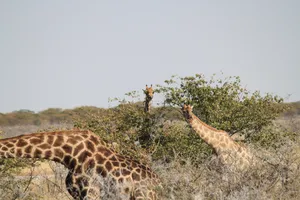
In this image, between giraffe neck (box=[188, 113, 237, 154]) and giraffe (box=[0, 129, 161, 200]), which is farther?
giraffe neck (box=[188, 113, 237, 154])

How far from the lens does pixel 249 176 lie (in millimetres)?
10180

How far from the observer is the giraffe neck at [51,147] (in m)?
10.7

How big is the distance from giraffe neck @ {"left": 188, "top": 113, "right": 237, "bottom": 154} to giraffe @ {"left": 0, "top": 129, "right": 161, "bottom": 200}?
13.7 feet

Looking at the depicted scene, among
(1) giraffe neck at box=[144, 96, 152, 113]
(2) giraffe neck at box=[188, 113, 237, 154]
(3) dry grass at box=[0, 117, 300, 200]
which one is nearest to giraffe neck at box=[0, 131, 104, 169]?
(3) dry grass at box=[0, 117, 300, 200]

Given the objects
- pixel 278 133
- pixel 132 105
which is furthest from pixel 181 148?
pixel 278 133

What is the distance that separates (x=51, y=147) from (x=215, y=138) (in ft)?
17.3

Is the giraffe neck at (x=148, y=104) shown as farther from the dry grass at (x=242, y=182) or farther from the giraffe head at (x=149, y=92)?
the dry grass at (x=242, y=182)

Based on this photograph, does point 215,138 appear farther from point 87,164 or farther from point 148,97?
point 87,164

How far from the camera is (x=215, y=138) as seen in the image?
49.8 feet

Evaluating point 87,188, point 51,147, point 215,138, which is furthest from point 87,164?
point 215,138

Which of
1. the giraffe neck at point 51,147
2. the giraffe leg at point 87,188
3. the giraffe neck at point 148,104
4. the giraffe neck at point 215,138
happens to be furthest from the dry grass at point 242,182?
the giraffe neck at point 148,104

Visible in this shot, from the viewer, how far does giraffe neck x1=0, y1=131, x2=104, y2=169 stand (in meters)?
10.7

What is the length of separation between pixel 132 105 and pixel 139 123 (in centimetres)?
80

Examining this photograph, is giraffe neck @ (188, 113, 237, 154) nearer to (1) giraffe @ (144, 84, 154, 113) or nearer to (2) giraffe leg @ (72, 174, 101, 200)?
(1) giraffe @ (144, 84, 154, 113)
